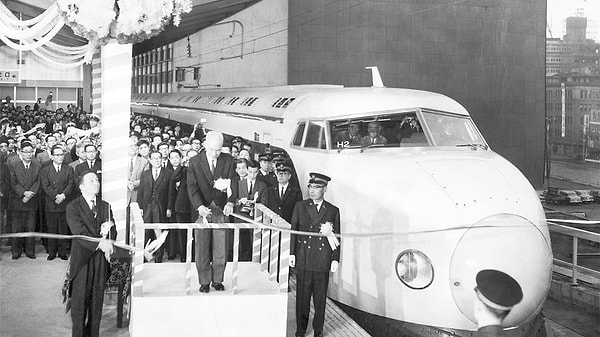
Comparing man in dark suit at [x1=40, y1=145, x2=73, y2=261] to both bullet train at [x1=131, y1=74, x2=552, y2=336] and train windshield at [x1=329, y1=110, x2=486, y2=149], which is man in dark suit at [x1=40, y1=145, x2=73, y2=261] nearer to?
bullet train at [x1=131, y1=74, x2=552, y2=336]

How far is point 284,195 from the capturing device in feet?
14.3

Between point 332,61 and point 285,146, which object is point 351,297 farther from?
point 332,61

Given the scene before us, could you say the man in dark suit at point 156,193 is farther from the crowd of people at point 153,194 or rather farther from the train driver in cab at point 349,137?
the train driver in cab at point 349,137

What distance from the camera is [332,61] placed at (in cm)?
491

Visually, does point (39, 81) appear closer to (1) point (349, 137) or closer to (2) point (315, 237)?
(1) point (349, 137)

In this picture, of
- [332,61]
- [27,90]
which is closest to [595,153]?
[332,61]

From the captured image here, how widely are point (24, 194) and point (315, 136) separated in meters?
2.08

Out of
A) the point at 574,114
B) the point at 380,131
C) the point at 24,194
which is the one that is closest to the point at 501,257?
the point at 380,131

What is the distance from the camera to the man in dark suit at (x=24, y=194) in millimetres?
4777

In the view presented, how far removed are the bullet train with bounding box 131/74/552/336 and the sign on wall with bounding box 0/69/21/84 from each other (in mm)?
1840

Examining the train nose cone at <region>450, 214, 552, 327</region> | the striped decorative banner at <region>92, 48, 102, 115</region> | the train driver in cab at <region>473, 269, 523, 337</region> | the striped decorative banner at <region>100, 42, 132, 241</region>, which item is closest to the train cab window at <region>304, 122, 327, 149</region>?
the striped decorative banner at <region>100, 42, 132, 241</region>

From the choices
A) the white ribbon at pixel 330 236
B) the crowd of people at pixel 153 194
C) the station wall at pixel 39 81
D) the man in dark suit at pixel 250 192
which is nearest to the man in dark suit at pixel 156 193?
the crowd of people at pixel 153 194

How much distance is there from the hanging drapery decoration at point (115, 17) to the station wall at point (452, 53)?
1.28m

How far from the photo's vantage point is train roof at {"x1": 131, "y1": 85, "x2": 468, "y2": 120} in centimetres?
425
